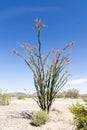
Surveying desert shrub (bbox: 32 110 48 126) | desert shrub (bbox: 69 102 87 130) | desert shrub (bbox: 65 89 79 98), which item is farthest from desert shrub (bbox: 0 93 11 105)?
desert shrub (bbox: 69 102 87 130)

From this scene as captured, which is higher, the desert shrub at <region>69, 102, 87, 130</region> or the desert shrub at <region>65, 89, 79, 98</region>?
the desert shrub at <region>65, 89, 79, 98</region>

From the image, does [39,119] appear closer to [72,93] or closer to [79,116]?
[79,116]

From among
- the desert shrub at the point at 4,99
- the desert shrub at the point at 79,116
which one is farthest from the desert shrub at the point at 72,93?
the desert shrub at the point at 79,116

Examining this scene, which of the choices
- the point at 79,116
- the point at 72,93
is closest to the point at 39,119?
the point at 79,116

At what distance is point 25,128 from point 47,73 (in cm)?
323

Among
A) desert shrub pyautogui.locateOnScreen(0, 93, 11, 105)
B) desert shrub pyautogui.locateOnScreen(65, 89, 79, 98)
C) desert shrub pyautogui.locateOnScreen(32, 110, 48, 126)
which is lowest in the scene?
desert shrub pyautogui.locateOnScreen(32, 110, 48, 126)

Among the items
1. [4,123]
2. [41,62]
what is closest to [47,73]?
[41,62]

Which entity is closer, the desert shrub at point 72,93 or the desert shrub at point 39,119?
the desert shrub at point 39,119

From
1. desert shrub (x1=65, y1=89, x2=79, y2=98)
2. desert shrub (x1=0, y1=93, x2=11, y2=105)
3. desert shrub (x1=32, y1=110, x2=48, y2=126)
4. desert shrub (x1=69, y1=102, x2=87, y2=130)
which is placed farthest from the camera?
desert shrub (x1=65, y1=89, x2=79, y2=98)

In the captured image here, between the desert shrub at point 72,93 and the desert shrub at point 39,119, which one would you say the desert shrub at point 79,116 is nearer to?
the desert shrub at point 39,119

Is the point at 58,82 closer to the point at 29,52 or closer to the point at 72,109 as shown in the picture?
the point at 29,52

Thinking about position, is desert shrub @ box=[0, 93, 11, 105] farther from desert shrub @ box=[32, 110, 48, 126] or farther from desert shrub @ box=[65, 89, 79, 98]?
desert shrub @ box=[65, 89, 79, 98]

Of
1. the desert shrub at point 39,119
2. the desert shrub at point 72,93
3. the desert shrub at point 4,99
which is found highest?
the desert shrub at point 72,93

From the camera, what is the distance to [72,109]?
6.88m
